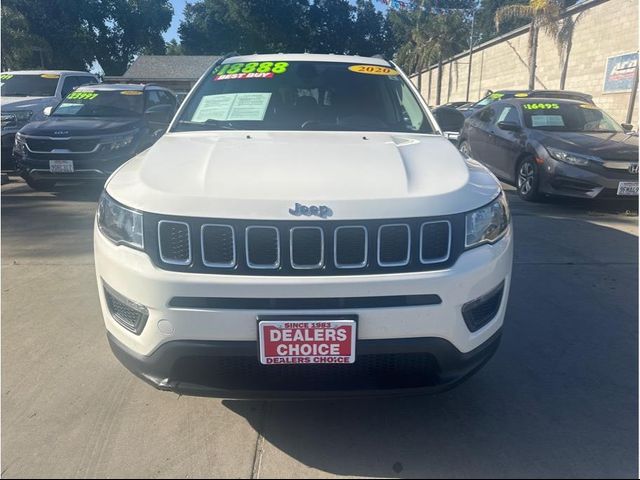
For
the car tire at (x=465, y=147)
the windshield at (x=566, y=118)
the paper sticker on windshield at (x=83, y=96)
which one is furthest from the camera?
the car tire at (x=465, y=147)

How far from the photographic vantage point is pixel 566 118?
8.08 metres

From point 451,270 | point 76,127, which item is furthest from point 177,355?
point 76,127

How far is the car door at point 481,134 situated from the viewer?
9.09 meters

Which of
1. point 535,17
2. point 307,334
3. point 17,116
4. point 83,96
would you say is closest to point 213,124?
point 307,334

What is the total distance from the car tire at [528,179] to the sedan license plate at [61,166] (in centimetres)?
656

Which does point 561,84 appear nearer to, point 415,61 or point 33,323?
point 33,323

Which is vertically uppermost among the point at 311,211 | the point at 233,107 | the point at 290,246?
the point at 233,107

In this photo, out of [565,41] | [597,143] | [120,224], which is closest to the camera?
[120,224]

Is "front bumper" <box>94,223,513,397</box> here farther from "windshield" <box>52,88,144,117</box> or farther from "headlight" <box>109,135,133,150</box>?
"windshield" <box>52,88,144,117</box>

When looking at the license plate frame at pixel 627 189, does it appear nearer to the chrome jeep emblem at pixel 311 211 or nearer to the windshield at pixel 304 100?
the windshield at pixel 304 100

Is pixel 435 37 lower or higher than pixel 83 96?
higher

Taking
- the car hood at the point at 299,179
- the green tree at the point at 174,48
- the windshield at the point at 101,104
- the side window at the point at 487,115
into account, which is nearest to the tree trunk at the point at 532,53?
the side window at the point at 487,115

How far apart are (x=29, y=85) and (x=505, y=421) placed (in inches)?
464

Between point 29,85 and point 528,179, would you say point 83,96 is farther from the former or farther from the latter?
point 528,179
